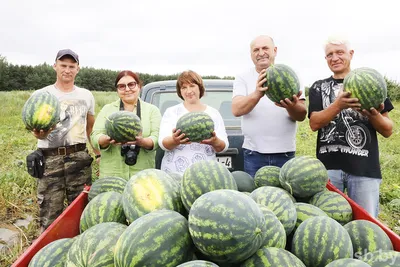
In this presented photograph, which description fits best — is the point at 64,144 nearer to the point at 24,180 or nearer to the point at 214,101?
the point at 214,101

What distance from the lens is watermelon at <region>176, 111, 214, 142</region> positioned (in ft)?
10.3

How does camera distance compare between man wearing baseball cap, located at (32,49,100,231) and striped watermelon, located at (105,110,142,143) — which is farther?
man wearing baseball cap, located at (32,49,100,231)

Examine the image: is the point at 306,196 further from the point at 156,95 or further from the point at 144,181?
the point at 156,95

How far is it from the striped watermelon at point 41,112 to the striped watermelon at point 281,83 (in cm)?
213

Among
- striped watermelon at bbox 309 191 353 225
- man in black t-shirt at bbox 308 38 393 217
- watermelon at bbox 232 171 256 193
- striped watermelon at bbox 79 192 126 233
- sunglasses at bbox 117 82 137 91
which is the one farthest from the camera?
sunglasses at bbox 117 82 137 91

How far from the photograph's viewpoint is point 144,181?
201 cm

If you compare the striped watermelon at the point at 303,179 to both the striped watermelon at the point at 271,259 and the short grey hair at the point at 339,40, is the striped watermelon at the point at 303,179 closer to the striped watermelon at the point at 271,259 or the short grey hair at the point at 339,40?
the striped watermelon at the point at 271,259

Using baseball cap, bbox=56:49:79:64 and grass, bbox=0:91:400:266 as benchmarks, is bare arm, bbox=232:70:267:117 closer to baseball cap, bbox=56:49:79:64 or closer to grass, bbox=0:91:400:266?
baseball cap, bbox=56:49:79:64

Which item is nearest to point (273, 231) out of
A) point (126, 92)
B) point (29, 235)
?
point (126, 92)

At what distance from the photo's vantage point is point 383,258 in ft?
5.55

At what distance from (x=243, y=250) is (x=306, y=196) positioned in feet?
3.72

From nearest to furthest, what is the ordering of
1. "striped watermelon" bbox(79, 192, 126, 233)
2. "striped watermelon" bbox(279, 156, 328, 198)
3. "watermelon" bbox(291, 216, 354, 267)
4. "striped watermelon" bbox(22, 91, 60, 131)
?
"watermelon" bbox(291, 216, 354, 267) < "striped watermelon" bbox(79, 192, 126, 233) < "striped watermelon" bbox(279, 156, 328, 198) < "striped watermelon" bbox(22, 91, 60, 131)

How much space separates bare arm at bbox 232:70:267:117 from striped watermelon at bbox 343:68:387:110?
0.72 metres

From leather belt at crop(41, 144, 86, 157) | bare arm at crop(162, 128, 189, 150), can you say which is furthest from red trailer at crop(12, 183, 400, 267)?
leather belt at crop(41, 144, 86, 157)
